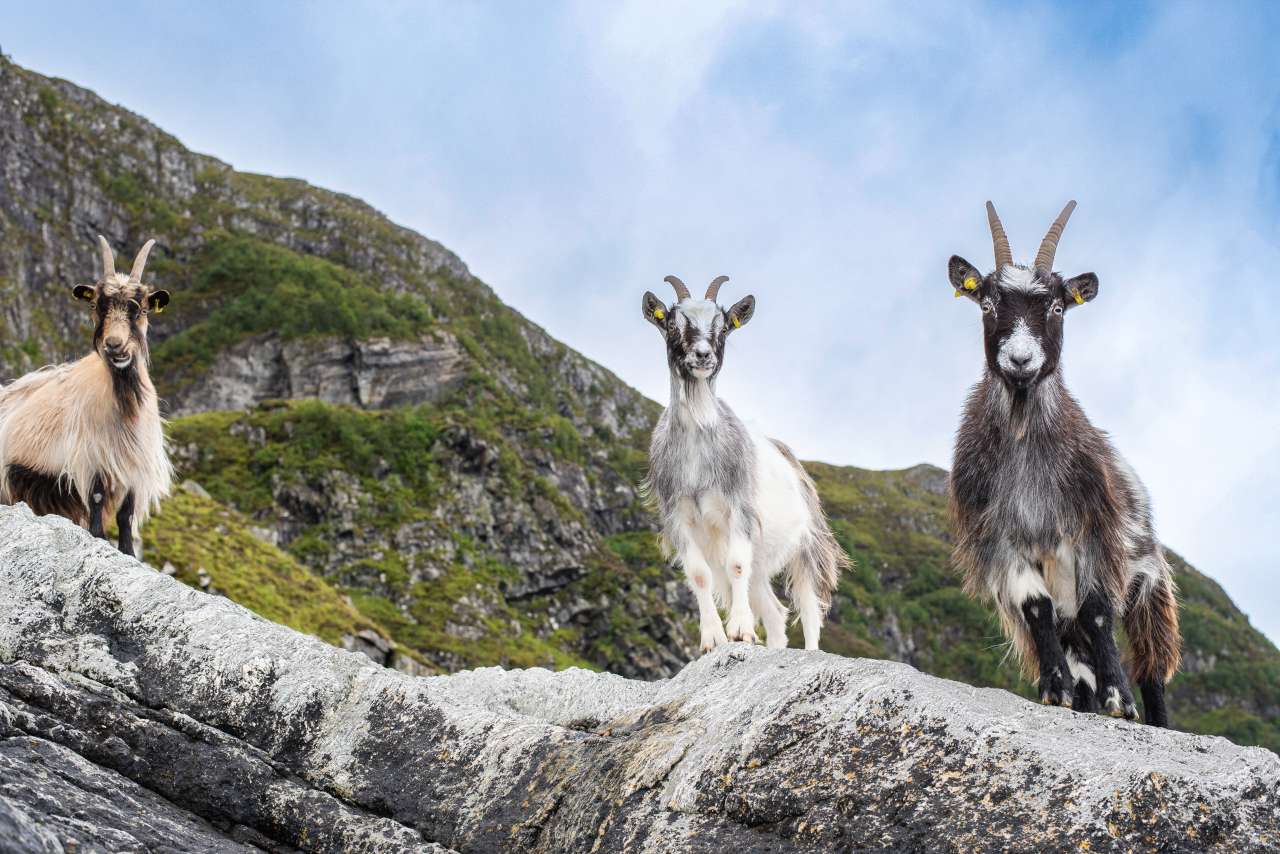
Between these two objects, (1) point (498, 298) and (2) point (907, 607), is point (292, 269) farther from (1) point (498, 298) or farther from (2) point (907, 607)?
(2) point (907, 607)

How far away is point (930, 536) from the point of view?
17875cm

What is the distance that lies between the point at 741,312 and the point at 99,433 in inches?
289

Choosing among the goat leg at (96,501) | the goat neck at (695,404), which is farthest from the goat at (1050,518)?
the goat leg at (96,501)

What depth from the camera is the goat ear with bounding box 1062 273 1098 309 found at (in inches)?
328

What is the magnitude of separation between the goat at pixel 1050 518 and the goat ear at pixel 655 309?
121 inches

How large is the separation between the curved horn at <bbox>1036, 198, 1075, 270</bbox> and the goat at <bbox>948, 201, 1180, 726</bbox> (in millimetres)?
16

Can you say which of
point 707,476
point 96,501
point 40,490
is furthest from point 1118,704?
point 40,490

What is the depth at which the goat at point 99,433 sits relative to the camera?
38.5ft

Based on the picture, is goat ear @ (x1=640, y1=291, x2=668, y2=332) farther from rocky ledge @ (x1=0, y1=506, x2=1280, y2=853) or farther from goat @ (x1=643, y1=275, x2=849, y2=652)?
rocky ledge @ (x1=0, y1=506, x2=1280, y2=853)

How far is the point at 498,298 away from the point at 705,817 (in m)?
189

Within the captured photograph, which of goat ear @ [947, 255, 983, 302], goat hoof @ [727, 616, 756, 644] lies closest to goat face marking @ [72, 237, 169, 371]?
goat hoof @ [727, 616, 756, 644]

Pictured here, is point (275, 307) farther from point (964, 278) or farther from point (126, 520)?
point (964, 278)

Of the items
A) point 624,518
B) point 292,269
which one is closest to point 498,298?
point 292,269

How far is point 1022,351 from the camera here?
7.95 meters
